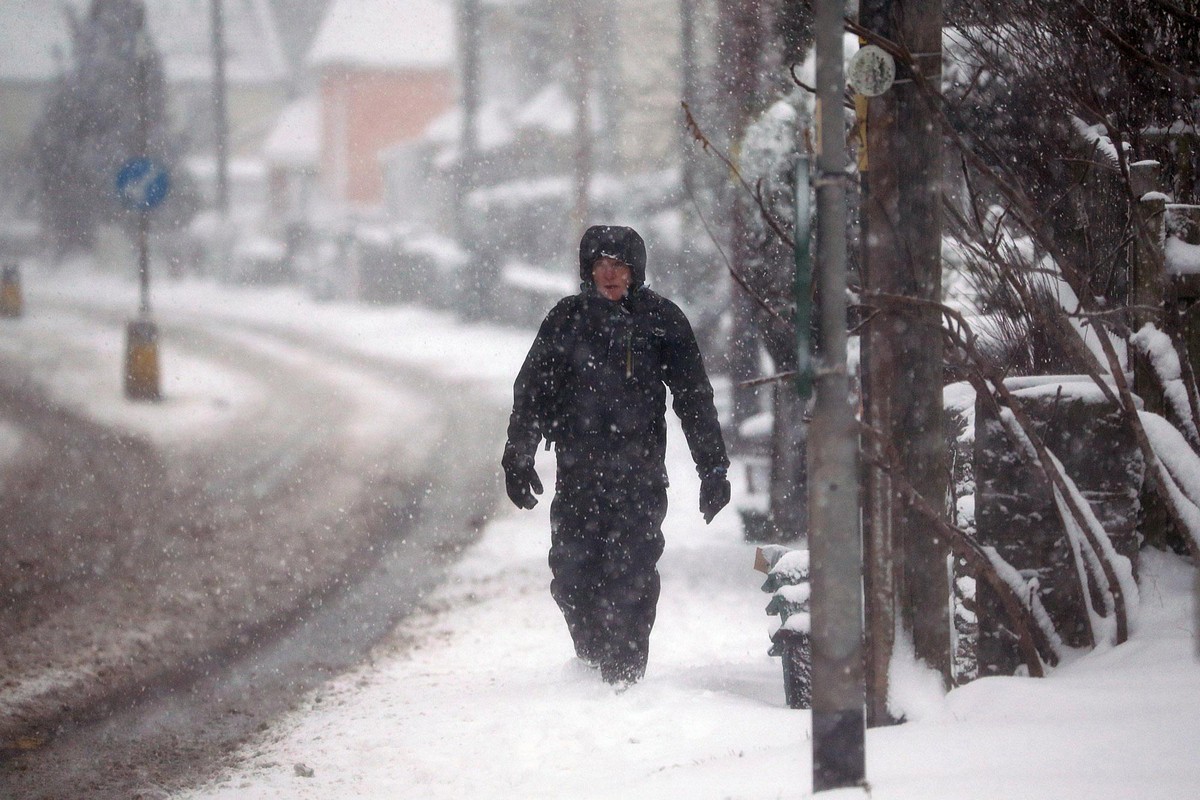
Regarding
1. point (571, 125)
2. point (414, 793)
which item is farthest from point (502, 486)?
point (571, 125)

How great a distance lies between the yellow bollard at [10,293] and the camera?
25375mm

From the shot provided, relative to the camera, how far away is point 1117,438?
13.4 ft

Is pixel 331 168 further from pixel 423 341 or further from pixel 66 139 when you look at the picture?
pixel 423 341

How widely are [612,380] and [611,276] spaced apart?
1.34 ft

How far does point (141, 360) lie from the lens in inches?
607

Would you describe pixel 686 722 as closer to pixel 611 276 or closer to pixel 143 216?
pixel 611 276

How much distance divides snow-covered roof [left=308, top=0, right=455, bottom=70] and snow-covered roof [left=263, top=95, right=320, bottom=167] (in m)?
4.22

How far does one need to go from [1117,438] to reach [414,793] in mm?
2522

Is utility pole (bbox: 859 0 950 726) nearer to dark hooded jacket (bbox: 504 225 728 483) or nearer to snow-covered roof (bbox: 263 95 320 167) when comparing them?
dark hooded jacket (bbox: 504 225 728 483)

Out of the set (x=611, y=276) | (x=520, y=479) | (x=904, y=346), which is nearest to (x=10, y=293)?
(x=520, y=479)

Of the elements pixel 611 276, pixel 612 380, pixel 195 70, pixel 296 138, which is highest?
pixel 195 70

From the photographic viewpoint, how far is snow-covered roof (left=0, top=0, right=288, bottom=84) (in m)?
52.5

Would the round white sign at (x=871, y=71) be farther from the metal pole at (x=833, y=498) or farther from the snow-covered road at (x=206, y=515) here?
the snow-covered road at (x=206, y=515)

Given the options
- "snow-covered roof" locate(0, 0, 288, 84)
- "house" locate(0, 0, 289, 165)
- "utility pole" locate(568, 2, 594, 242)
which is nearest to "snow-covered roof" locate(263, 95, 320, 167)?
"house" locate(0, 0, 289, 165)
